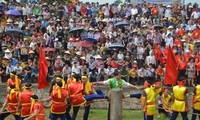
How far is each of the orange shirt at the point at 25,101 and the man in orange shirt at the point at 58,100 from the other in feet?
1.54

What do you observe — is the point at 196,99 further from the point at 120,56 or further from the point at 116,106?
the point at 120,56

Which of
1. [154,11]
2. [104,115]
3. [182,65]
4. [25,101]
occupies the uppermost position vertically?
[154,11]

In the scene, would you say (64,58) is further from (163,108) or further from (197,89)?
(197,89)

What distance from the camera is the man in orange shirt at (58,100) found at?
15352mm

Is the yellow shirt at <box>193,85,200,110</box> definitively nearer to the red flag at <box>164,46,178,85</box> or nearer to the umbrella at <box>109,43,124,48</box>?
the red flag at <box>164,46,178,85</box>

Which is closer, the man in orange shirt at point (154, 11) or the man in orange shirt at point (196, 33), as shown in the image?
the man in orange shirt at point (196, 33)

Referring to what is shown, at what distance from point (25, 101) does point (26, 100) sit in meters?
0.05

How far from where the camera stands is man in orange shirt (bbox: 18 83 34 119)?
50.2 feet

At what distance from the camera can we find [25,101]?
15391 millimetres

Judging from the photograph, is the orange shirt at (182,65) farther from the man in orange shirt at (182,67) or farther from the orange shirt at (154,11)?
the orange shirt at (154,11)

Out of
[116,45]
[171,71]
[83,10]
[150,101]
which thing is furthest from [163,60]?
[83,10]

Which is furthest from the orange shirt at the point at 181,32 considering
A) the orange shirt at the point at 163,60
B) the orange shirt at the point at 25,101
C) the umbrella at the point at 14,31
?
the orange shirt at the point at 25,101

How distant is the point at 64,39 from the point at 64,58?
9.41 feet

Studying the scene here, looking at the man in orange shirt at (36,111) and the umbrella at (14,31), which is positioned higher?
the umbrella at (14,31)
